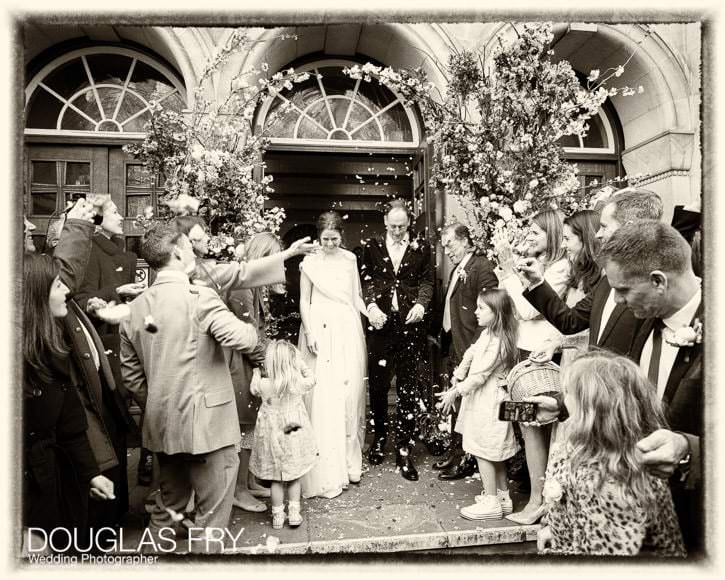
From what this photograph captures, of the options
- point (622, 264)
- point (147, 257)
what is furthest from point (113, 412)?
point (622, 264)

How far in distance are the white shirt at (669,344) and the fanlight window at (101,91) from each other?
5370 mm

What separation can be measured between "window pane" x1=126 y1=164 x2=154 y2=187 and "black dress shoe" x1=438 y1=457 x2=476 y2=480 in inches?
169

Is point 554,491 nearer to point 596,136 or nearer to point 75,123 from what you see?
point 596,136

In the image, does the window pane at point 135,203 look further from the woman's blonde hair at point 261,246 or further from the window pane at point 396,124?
the window pane at point 396,124

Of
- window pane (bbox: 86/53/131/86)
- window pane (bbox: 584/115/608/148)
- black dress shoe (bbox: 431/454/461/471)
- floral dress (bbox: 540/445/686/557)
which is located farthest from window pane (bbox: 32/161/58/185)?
window pane (bbox: 584/115/608/148)

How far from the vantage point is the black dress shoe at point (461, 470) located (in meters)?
4.59

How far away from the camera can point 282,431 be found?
12.5ft

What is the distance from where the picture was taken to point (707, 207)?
8.72 ft

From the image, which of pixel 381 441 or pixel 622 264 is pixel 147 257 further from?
pixel 381 441

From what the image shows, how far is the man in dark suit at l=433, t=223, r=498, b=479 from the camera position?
462 centimetres

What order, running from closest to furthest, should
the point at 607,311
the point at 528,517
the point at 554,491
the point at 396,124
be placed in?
the point at 554,491 → the point at 607,311 → the point at 528,517 → the point at 396,124

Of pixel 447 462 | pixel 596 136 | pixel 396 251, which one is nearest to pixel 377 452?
pixel 447 462

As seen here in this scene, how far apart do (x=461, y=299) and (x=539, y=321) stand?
38.7 inches

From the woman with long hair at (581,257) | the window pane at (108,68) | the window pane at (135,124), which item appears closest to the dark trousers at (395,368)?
the woman with long hair at (581,257)
